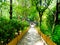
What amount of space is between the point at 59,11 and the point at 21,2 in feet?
70.5

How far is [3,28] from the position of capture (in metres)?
18.3

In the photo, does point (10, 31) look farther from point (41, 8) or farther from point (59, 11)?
point (41, 8)

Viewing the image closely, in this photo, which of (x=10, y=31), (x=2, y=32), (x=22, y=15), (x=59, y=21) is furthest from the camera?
(x=22, y=15)

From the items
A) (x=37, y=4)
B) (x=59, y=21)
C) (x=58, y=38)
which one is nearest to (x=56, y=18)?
(x=59, y=21)

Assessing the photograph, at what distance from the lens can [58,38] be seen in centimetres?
2780

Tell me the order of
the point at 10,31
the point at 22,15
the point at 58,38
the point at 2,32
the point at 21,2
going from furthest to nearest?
the point at 22,15 < the point at 21,2 < the point at 58,38 < the point at 10,31 < the point at 2,32

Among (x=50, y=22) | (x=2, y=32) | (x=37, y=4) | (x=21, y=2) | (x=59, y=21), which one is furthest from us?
(x=21, y=2)

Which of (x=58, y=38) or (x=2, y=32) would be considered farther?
(x=58, y=38)

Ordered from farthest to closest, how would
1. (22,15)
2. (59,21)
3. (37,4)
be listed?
1. (22,15)
2. (37,4)
3. (59,21)

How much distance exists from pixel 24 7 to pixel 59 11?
973 inches

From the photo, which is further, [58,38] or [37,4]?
[37,4]

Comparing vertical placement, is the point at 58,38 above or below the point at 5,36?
below

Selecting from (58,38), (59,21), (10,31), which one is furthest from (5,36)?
(59,21)

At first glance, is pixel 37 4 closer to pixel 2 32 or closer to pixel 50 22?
pixel 50 22
